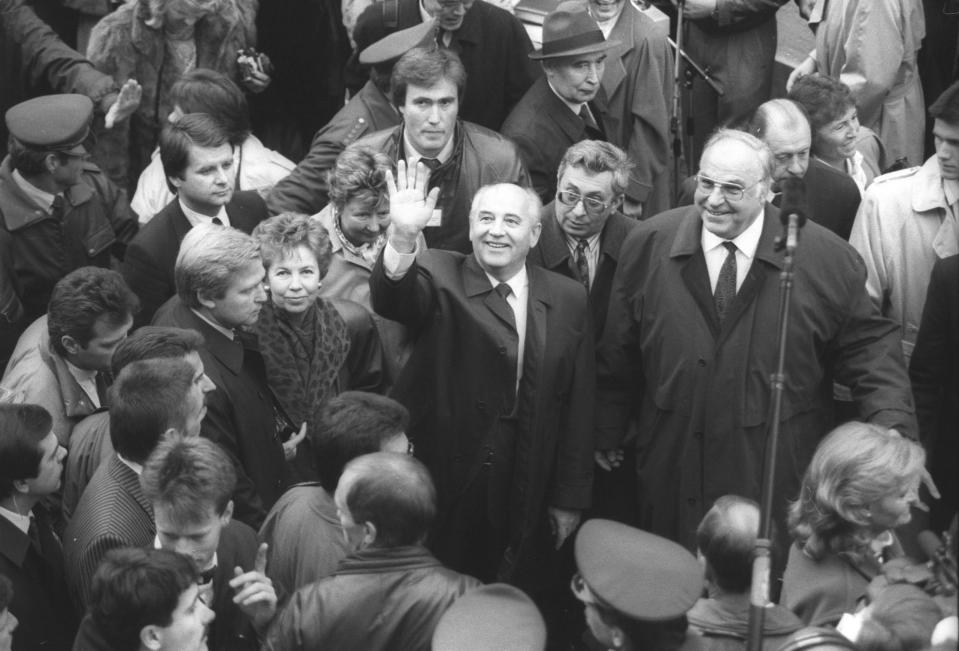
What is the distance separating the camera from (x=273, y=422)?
5570 mm

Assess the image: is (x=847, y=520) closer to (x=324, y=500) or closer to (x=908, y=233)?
(x=324, y=500)

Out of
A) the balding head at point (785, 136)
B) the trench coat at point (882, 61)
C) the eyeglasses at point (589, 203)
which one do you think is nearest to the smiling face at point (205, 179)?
the eyeglasses at point (589, 203)

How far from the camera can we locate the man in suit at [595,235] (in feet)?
20.6

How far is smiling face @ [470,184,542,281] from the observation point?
5.80m

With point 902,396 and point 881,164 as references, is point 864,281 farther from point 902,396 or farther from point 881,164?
point 881,164

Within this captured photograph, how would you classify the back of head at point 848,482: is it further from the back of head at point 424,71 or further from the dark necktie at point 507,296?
the back of head at point 424,71

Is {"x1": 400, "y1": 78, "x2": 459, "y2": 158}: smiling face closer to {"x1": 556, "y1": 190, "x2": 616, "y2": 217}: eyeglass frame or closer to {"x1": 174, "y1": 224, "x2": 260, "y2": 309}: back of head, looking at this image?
{"x1": 556, "y1": 190, "x2": 616, "y2": 217}: eyeglass frame

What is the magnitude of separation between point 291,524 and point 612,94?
11.5 feet

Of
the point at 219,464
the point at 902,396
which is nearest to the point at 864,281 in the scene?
the point at 902,396

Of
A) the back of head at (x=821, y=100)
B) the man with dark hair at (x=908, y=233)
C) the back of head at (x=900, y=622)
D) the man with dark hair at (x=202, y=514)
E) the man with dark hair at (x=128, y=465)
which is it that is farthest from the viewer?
the back of head at (x=821, y=100)

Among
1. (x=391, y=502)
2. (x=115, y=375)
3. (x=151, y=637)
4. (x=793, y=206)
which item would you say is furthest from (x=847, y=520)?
(x=115, y=375)

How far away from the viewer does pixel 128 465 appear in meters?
4.80

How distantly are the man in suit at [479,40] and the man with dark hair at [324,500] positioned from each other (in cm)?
299

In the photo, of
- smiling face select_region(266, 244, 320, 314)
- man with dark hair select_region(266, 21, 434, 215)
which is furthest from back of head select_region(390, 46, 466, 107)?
smiling face select_region(266, 244, 320, 314)
